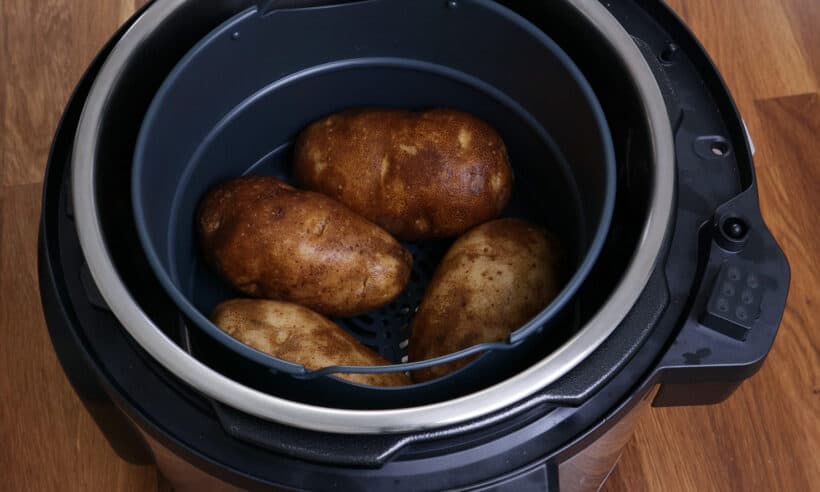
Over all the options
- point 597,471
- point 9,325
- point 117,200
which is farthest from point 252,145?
point 597,471

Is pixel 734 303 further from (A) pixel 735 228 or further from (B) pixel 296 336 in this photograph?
(B) pixel 296 336

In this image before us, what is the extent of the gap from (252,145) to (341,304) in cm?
22

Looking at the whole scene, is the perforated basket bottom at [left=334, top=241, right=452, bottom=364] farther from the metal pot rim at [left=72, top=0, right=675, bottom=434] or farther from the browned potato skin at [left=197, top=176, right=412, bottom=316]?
the metal pot rim at [left=72, top=0, right=675, bottom=434]

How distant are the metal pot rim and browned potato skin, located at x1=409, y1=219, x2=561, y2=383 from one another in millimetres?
126

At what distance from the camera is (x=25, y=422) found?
935 millimetres

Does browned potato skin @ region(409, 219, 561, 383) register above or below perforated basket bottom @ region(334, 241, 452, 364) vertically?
above

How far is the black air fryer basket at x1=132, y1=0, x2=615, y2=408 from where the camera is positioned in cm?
74

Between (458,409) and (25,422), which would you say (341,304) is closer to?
(458,409)

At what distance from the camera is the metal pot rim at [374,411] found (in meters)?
0.57

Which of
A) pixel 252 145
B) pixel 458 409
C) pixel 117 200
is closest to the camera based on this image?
pixel 458 409

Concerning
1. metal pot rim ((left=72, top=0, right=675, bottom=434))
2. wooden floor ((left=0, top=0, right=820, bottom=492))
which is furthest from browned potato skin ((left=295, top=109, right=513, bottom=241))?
wooden floor ((left=0, top=0, right=820, bottom=492))

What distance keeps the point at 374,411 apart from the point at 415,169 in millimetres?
288

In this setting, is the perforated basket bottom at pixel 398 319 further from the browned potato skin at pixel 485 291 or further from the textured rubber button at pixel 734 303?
the textured rubber button at pixel 734 303

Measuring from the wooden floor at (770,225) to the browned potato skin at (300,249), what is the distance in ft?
1.01
